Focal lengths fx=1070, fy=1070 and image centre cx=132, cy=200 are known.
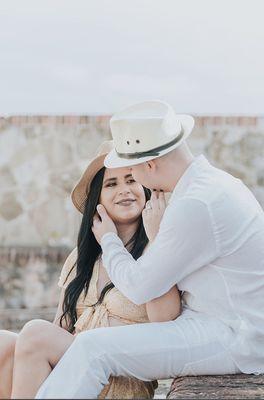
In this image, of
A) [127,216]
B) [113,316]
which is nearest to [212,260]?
[113,316]

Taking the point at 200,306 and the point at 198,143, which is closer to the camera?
the point at 200,306

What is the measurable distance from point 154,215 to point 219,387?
0.68 m

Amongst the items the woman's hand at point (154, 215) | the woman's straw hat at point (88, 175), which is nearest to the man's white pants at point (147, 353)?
the woman's hand at point (154, 215)

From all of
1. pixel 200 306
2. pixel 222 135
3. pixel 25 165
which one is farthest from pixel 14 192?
pixel 200 306

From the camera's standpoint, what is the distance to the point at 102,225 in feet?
14.2

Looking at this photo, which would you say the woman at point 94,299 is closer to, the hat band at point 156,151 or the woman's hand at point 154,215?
the woman's hand at point 154,215

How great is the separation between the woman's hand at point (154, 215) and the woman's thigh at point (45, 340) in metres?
0.50

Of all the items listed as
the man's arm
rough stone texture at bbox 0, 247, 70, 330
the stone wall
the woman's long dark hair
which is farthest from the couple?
the stone wall

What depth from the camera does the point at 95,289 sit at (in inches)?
174

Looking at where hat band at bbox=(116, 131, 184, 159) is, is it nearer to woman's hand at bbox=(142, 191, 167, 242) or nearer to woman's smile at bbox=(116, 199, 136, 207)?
woman's hand at bbox=(142, 191, 167, 242)

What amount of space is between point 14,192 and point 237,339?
6195 millimetres

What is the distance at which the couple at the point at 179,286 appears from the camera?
3670mm

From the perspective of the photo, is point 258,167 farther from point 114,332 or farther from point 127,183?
point 114,332

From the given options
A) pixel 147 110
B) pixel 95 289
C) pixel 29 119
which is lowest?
pixel 29 119
